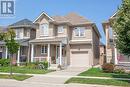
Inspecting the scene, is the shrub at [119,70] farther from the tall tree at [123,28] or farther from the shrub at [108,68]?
the tall tree at [123,28]

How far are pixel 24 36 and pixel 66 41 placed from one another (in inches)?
323

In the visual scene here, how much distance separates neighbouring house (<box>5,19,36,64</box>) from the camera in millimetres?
37147

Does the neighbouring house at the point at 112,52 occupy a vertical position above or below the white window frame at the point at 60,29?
below

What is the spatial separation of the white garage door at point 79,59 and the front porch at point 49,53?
1.53 meters

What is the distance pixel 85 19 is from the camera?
36844 mm

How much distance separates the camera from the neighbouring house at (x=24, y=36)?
37.1 meters

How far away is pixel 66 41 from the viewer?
1355 inches

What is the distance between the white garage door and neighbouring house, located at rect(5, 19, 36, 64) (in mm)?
7099

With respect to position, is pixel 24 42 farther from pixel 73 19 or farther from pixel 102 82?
pixel 102 82

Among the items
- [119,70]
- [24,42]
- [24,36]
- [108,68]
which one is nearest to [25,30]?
[24,36]

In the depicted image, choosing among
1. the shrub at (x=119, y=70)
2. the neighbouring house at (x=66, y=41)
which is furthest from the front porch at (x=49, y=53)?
the shrub at (x=119, y=70)

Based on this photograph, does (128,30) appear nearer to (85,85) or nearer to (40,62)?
(85,85)

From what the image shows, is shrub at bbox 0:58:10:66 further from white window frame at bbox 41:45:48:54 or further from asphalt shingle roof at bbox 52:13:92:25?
asphalt shingle roof at bbox 52:13:92:25

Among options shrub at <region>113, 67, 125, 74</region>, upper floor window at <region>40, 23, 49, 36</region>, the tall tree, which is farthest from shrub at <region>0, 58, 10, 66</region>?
the tall tree
